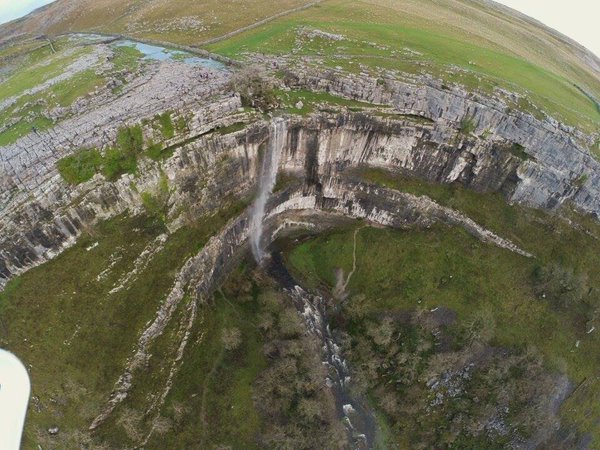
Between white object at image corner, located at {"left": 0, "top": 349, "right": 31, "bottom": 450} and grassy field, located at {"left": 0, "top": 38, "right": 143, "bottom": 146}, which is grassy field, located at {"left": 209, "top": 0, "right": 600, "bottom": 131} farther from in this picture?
white object at image corner, located at {"left": 0, "top": 349, "right": 31, "bottom": 450}

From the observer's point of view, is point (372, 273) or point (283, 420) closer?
point (283, 420)

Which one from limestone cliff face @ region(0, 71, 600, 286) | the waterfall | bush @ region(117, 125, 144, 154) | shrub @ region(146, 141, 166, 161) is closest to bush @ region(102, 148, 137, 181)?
bush @ region(117, 125, 144, 154)

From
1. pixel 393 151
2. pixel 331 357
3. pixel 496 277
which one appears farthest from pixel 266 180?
pixel 496 277

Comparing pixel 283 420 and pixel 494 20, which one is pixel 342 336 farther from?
pixel 494 20

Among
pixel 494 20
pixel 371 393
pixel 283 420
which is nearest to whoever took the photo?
pixel 283 420

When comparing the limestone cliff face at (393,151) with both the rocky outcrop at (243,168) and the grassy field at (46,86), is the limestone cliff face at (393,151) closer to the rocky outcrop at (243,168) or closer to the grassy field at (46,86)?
the rocky outcrop at (243,168)

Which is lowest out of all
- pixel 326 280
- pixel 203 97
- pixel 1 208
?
pixel 326 280

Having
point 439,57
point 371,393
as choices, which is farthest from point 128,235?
point 439,57
